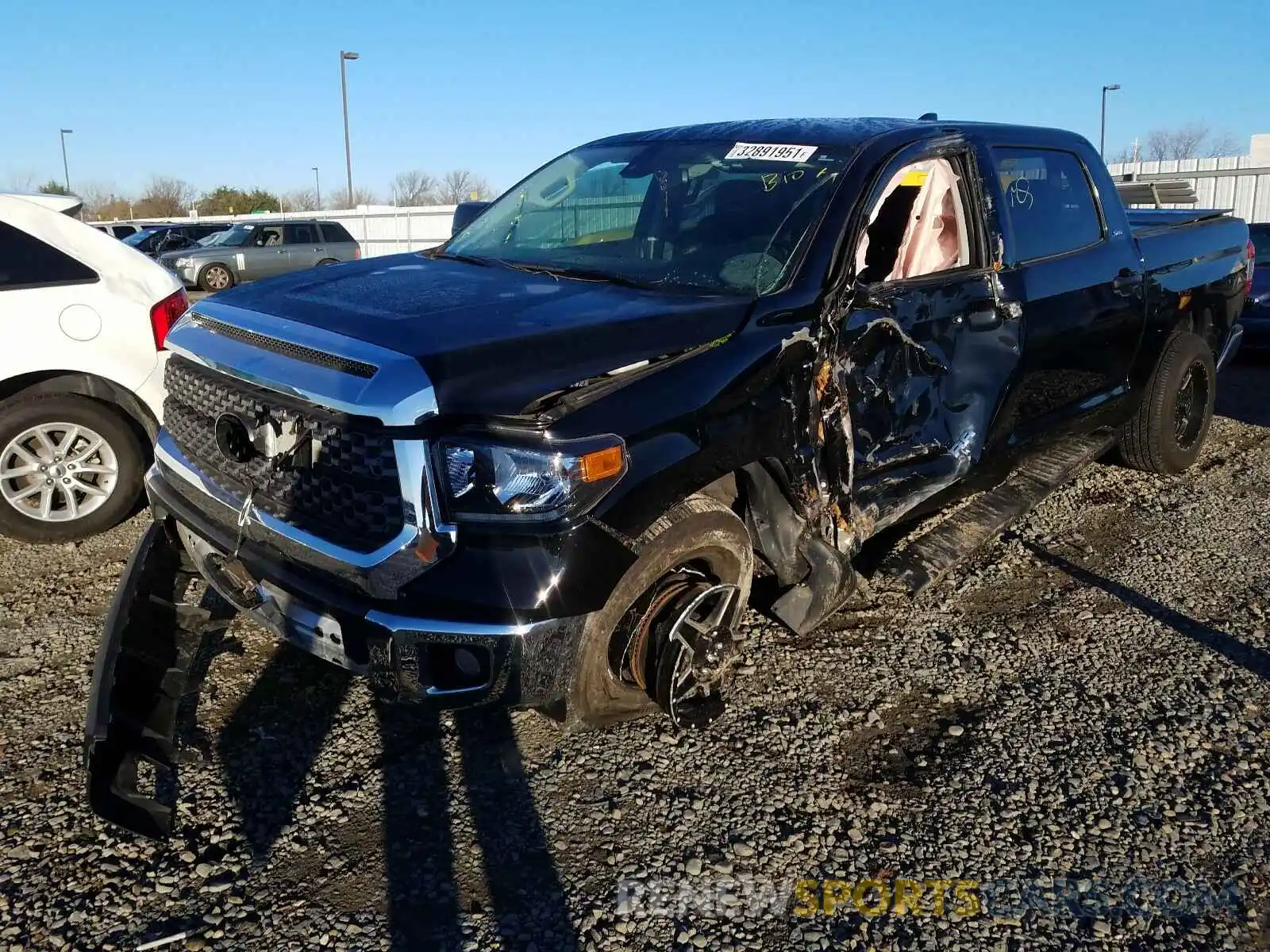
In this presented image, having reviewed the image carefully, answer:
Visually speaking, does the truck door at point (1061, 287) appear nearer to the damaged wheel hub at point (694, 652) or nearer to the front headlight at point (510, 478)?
the damaged wheel hub at point (694, 652)

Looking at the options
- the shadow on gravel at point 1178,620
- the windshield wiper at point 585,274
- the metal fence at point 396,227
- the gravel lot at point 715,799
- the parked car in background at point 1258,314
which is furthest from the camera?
the metal fence at point 396,227

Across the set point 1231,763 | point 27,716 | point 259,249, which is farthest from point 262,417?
point 259,249

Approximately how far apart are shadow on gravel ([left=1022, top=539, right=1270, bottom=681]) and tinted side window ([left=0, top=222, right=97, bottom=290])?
489 cm

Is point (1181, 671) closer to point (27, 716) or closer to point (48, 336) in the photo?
point (27, 716)

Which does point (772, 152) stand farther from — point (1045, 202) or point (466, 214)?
point (466, 214)

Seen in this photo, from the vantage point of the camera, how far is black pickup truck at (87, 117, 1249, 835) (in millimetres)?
2488

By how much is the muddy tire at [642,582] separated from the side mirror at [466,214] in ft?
7.30

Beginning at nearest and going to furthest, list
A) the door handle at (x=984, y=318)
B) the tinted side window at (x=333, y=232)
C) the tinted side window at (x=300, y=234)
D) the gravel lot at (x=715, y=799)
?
the gravel lot at (x=715, y=799) < the door handle at (x=984, y=318) < the tinted side window at (x=300, y=234) < the tinted side window at (x=333, y=232)

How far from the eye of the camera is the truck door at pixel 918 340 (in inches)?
136

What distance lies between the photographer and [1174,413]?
570cm

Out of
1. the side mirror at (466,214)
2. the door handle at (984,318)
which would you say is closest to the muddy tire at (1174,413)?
the door handle at (984,318)

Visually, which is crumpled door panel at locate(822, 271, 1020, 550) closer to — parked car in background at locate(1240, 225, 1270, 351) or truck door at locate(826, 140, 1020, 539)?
truck door at locate(826, 140, 1020, 539)

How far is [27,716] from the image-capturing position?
3297 mm

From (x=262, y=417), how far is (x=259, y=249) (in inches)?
855
